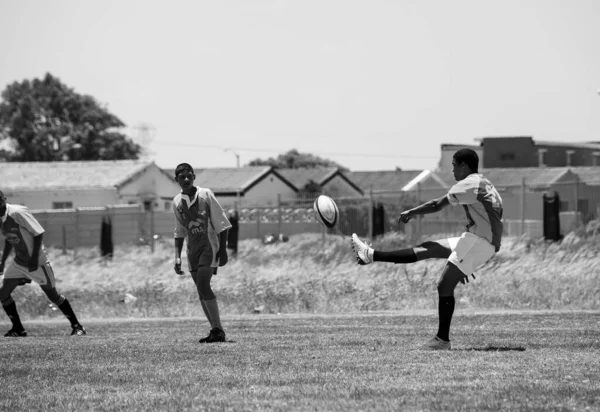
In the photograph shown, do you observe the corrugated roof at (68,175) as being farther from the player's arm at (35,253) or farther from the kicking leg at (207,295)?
the kicking leg at (207,295)

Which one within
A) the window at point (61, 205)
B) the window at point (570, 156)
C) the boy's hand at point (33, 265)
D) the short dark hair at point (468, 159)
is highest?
the window at point (570, 156)

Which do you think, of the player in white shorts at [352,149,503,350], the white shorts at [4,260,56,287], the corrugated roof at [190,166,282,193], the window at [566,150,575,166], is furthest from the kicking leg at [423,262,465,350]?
the window at [566,150,575,166]

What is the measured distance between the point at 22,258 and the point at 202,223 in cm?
314

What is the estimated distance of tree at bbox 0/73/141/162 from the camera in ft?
311

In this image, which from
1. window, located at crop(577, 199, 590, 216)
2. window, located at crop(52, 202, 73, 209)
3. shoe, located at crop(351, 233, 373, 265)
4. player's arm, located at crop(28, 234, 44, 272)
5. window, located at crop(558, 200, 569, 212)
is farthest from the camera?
window, located at crop(52, 202, 73, 209)

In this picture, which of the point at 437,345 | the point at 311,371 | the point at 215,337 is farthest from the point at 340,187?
the point at 311,371

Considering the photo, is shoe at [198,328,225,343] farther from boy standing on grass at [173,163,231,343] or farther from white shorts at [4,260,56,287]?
white shorts at [4,260,56,287]

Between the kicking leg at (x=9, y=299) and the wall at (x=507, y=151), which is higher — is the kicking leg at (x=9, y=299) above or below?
below

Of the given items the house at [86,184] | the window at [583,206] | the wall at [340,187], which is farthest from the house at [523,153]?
the window at [583,206]

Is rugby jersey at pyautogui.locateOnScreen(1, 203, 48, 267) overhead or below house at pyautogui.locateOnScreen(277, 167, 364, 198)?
below

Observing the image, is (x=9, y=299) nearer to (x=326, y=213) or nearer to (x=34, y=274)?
(x=34, y=274)

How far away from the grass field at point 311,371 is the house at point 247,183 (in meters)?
55.0

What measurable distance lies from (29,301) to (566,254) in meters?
12.0

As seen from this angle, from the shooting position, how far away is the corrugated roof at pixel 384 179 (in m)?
77.3
